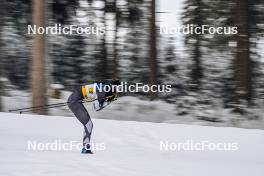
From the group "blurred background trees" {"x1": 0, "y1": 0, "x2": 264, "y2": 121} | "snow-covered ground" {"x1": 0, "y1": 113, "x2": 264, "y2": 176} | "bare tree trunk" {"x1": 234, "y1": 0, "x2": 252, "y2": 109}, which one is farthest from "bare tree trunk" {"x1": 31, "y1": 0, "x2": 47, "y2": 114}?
"bare tree trunk" {"x1": 234, "y1": 0, "x2": 252, "y2": 109}

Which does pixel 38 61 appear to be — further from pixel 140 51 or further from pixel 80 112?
pixel 140 51

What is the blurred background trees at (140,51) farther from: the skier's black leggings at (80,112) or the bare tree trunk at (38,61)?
the skier's black leggings at (80,112)

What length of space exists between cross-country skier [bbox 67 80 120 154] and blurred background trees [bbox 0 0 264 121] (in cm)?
838

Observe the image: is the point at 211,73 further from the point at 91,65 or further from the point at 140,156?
the point at 140,156

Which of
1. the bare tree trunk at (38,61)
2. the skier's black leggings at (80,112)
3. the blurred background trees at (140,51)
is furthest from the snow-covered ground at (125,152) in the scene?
the blurred background trees at (140,51)

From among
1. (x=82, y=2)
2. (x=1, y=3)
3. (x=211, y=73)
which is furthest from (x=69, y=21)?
(x=211, y=73)

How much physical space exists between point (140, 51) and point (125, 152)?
19833 millimetres

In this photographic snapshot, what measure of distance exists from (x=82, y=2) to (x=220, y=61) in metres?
8.33

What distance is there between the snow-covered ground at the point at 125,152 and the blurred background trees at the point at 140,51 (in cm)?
595

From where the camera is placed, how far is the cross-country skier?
839cm

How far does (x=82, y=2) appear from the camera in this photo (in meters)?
24.4

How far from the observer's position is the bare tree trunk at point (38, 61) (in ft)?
42.7

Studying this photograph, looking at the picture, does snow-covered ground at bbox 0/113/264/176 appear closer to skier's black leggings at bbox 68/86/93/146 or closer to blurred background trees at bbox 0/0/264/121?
skier's black leggings at bbox 68/86/93/146

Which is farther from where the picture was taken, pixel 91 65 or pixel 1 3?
pixel 91 65
